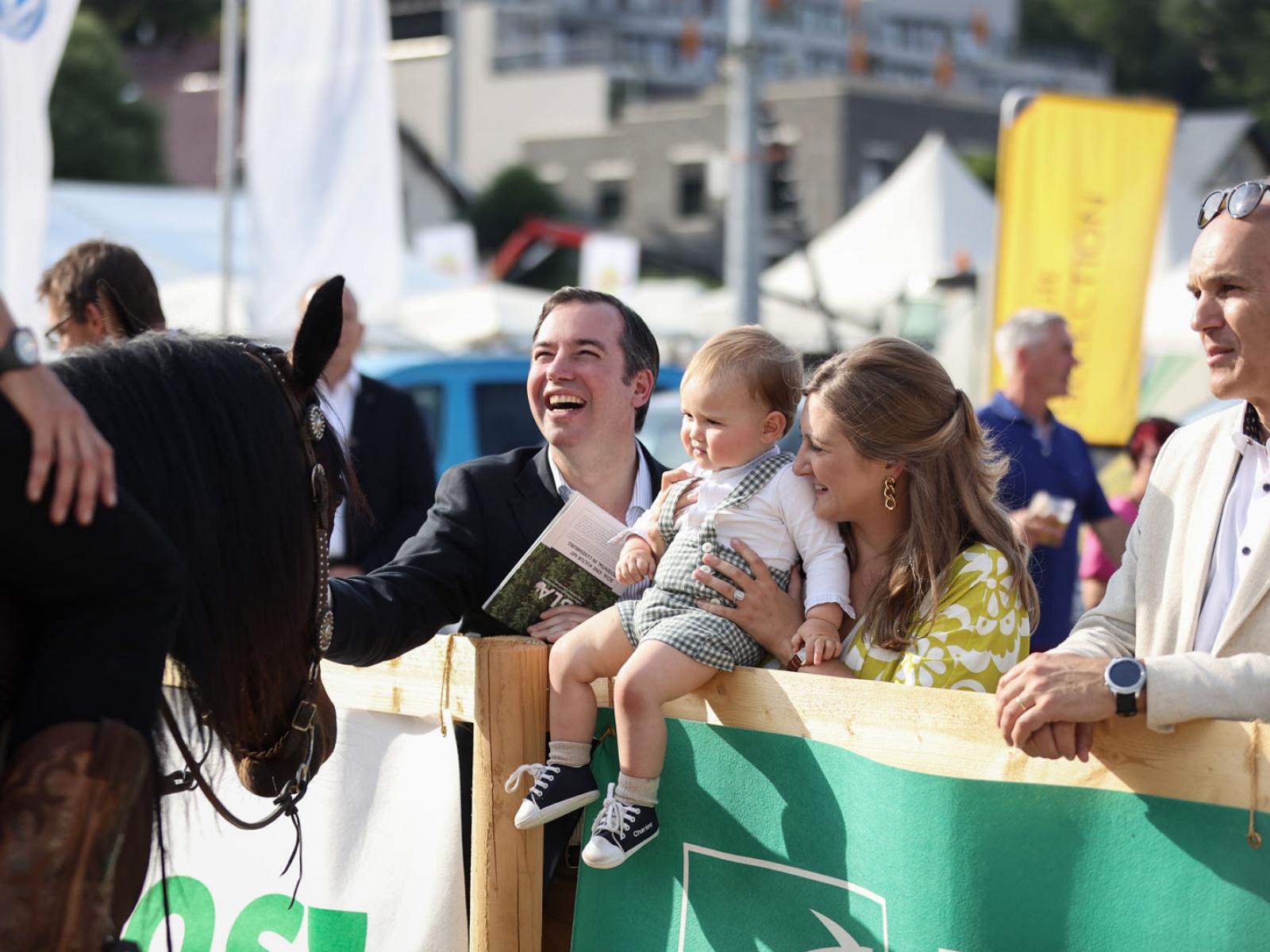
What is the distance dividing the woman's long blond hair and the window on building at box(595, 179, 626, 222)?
51172 mm

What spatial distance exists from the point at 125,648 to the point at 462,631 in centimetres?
165

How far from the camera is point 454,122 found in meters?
44.3

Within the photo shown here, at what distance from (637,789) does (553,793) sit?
181 millimetres

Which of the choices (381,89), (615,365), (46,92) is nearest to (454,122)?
(381,89)

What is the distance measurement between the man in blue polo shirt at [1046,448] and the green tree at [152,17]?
5492 centimetres

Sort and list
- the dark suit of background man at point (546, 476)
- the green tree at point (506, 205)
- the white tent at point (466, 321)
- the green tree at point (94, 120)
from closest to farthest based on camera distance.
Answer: the dark suit of background man at point (546, 476) → the white tent at point (466, 321) → the green tree at point (94, 120) → the green tree at point (506, 205)

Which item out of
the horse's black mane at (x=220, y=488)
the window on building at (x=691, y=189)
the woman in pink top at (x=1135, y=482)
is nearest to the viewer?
the horse's black mane at (x=220, y=488)

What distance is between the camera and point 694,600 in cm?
301

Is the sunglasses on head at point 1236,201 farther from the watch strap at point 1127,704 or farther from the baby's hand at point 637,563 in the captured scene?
the baby's hand at point 637,563

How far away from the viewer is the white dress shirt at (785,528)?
3.01 metres

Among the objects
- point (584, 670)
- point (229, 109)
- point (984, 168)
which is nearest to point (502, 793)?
point (584, 670)

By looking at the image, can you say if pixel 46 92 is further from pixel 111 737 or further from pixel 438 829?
pixel 111 737

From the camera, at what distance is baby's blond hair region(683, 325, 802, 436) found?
3.19 meters

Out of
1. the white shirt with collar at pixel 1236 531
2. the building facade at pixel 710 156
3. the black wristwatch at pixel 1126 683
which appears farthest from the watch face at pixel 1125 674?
the building facade at pixel 710 156
